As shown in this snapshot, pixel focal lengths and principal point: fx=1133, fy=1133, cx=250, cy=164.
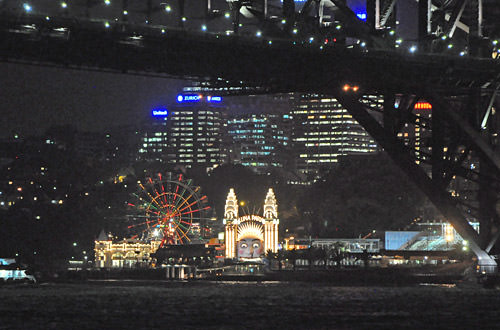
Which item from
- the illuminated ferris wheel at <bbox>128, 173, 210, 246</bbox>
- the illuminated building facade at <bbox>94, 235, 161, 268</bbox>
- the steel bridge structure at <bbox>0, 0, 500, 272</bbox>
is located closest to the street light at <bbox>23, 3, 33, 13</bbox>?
the steel bridge structure at <bbox>0, 0, 500, 272</bbox>

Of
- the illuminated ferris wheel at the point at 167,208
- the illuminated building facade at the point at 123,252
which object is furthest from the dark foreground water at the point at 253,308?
the illuminated ferris wheel at the point at 167,208

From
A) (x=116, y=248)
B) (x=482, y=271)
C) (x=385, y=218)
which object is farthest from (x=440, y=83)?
(x=385, y=218)

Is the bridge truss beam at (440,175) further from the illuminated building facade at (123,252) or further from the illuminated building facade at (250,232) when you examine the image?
the illuminated building facade at (250,232)

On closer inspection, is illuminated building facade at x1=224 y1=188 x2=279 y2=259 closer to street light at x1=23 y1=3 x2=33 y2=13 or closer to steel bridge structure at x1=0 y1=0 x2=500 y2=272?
steel bridge structure at x1=0 y1=0 x2=500 y2=272

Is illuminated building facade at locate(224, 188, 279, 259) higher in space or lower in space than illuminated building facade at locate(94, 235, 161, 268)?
higher


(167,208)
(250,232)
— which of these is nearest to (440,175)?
(167,208)

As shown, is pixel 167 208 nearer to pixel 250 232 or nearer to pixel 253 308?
pixel 250 232

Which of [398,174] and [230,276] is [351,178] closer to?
[398,174]
